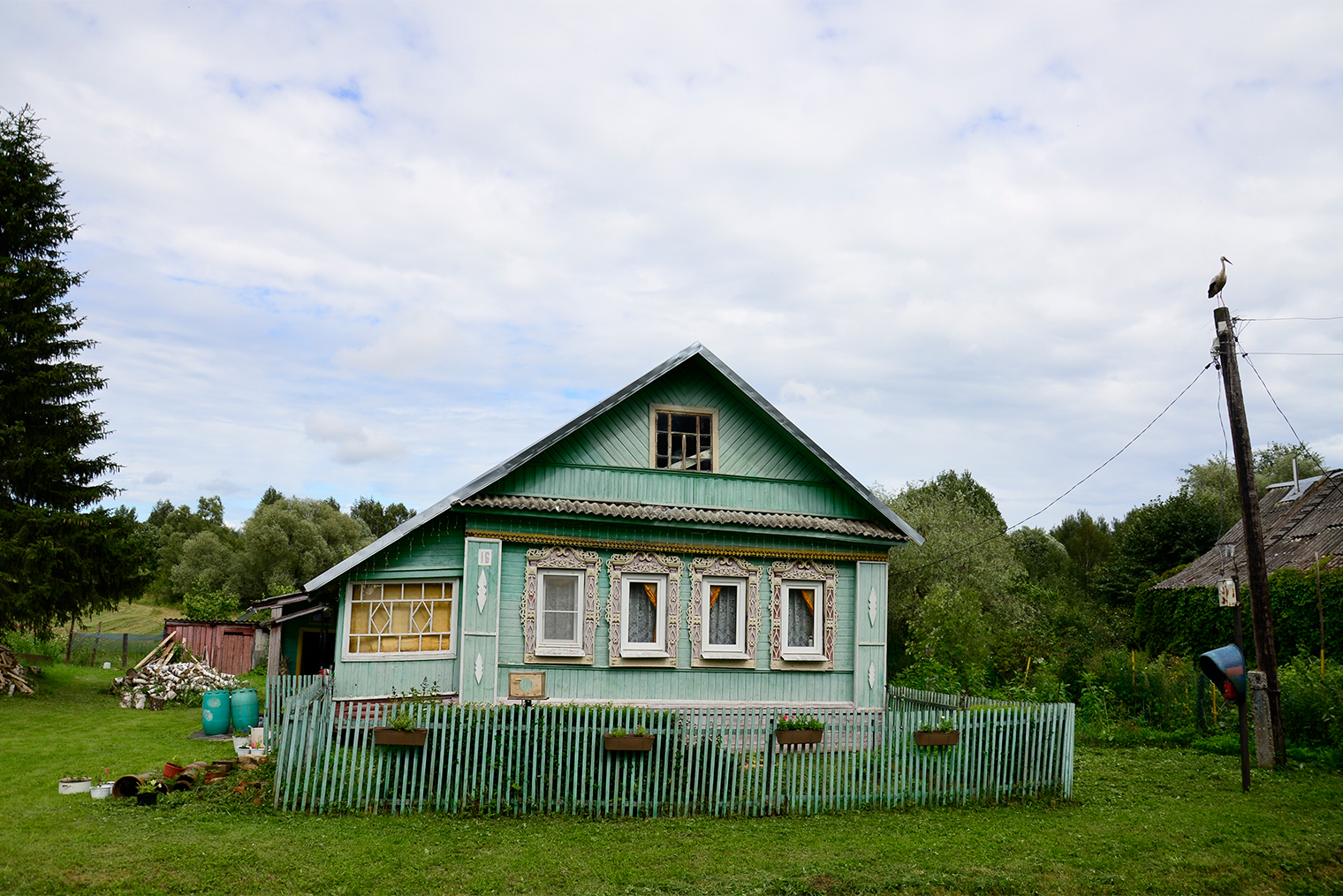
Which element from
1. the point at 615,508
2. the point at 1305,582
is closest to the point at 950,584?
the point at 1305,582

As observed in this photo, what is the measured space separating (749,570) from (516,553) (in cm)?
393

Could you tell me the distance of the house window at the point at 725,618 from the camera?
15305mm

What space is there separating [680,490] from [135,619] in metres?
45.0

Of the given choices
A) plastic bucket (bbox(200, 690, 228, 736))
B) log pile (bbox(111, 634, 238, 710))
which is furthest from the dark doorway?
plastic bucket (bbox(200, 690, 228, 736))

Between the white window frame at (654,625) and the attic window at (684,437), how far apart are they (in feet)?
6.31

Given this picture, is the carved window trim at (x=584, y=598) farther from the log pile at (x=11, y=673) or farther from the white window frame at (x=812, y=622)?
the log pile at (x=11, y=673)

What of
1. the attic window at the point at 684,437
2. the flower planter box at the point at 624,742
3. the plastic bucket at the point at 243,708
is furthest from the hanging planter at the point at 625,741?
the plastic bucket at the point at 243,708

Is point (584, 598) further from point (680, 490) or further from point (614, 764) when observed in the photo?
point (614, 764)

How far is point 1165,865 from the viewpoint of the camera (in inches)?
370

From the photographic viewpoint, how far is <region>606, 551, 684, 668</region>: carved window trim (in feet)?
48.8

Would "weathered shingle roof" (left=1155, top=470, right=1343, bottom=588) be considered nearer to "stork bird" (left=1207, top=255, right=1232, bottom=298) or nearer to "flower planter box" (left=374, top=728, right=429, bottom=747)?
"stork bird" (left=1207, top=255, right=1232, bottom=298)

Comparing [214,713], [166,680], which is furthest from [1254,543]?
[166,680]

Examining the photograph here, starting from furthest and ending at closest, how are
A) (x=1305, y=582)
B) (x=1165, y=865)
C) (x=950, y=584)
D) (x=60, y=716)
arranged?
(x=950, y=584), (x=1305, y=582), (x=60, y=716), (x=1165, y=865)

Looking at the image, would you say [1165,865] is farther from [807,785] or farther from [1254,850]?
[807,785]
